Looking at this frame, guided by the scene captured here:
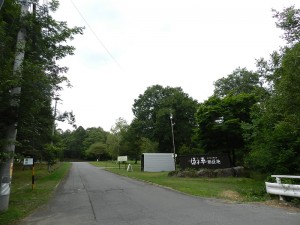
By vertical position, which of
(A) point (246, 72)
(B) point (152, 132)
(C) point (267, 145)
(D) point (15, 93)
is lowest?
(C) point (267, 145)

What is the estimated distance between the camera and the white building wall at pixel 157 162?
3553 cm

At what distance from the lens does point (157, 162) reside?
36.3m

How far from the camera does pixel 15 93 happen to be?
937cm

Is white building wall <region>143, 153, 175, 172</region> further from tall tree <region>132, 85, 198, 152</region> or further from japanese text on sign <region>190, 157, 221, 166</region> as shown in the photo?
japanese text on sign <region>190, 157, 221, 166</region>

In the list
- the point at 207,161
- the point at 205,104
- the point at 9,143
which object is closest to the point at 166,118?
the point at 205,104

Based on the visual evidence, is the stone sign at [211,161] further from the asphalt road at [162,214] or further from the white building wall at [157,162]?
the asphalt road at [162,214]

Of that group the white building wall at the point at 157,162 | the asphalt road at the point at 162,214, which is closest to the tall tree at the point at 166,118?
the white building wall at the point at 157,162

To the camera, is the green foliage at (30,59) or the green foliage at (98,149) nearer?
the green foliage at (30,59)

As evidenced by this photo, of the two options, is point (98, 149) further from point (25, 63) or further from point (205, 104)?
point (25, 63)

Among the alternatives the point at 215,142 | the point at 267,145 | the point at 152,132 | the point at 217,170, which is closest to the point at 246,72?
the point at 152,132

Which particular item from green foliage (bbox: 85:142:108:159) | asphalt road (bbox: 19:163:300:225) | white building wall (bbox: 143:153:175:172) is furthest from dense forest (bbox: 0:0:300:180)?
green foliage (bbox: 85:142:108:159)

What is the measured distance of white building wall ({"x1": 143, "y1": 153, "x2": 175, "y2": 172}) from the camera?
1399 inches

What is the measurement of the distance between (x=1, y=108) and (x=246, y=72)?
151ft

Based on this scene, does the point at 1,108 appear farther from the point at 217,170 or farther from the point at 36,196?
the point at 217,170
